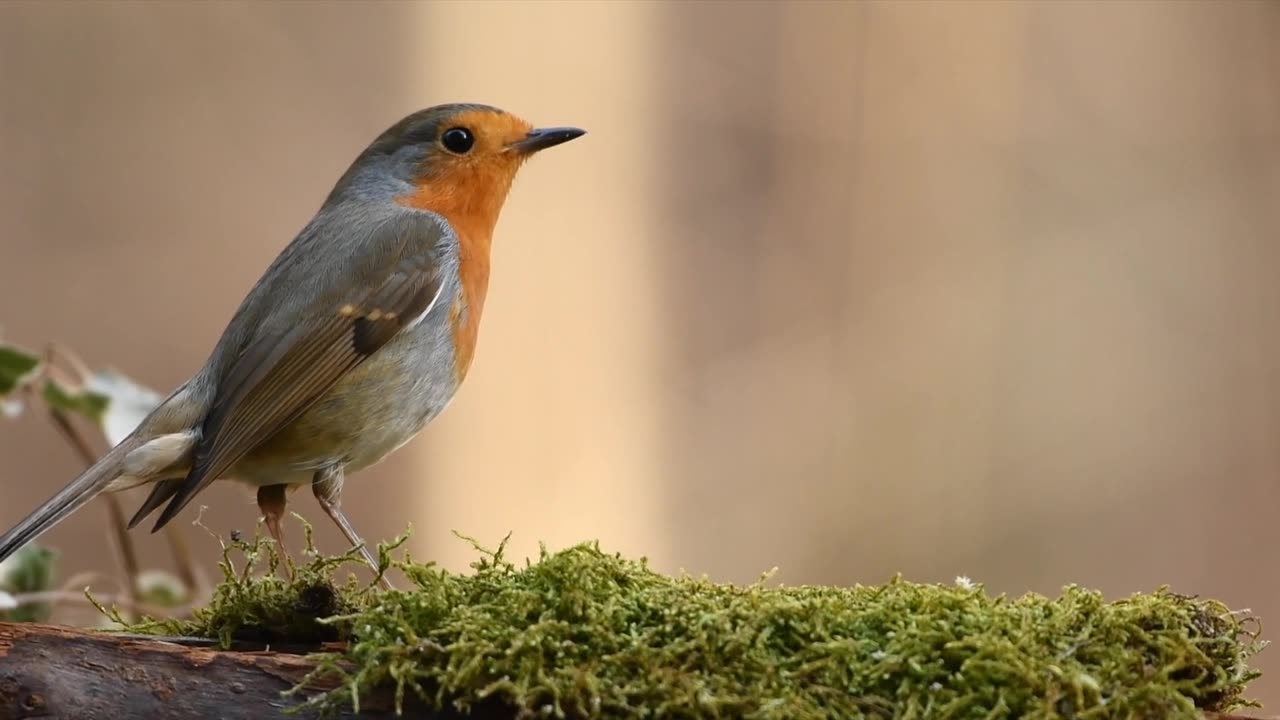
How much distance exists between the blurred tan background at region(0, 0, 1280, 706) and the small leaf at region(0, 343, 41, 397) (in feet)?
9.48

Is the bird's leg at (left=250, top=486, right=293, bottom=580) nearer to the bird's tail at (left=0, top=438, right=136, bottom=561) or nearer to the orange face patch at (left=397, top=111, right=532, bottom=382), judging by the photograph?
the bird's tail at (left=0, top=438, right=136, bottom=561)

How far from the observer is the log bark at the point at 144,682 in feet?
6.41

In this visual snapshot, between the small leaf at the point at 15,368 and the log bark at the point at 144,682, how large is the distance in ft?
4.28

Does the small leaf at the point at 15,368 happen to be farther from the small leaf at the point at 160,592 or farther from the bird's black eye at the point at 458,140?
the bird's black eye at the point at 458,140

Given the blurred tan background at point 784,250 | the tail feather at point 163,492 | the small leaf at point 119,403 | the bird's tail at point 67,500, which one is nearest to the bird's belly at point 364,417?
the tail feather at point 163,492

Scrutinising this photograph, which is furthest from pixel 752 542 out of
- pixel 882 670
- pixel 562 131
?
pixel 882 670

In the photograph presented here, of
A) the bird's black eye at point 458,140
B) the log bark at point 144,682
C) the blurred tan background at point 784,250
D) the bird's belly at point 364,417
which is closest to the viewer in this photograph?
the log bark at point 144,682

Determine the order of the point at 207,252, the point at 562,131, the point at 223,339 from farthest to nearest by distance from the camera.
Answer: the point at 207,252 < the point at 562,131 < the point at 223,339

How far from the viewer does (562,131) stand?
3.54 meters

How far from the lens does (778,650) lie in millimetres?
1908

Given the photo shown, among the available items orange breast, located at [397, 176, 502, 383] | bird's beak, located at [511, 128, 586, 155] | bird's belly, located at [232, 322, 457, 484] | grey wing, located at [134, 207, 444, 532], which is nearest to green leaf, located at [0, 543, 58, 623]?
grey wing, located at [134, 207, 444, 532]

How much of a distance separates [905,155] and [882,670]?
529 cm

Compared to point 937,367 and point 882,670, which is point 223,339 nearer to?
point 882,670

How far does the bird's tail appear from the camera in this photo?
239 cm
